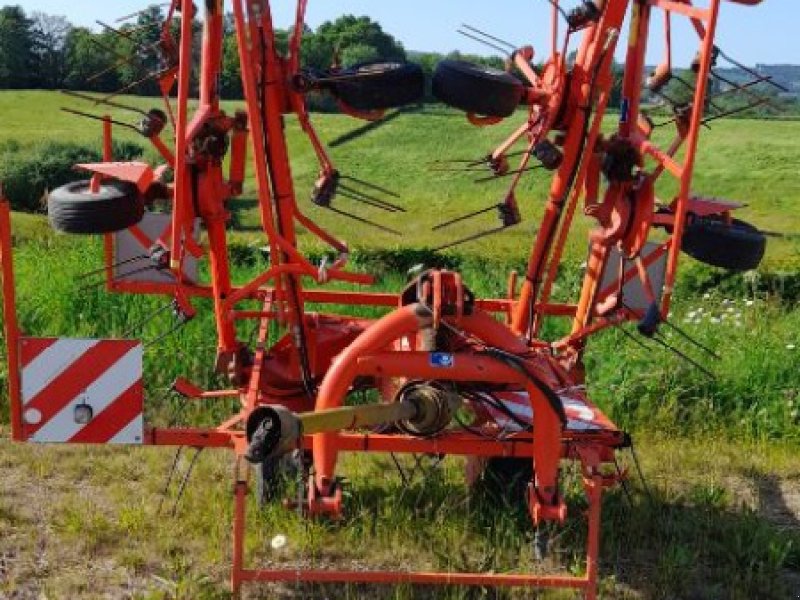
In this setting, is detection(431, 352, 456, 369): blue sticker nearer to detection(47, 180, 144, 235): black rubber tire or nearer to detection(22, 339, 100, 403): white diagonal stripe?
detection(22, 339, 100, 403): white diagonal stripe

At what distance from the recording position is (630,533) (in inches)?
207

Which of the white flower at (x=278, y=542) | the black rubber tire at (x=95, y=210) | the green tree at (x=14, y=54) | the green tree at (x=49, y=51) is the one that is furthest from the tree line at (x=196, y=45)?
the green tree at (x=14, y=54)

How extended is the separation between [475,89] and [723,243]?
143cm

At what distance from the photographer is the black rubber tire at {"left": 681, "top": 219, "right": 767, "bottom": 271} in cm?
504

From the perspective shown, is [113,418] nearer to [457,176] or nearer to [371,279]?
[371,279]

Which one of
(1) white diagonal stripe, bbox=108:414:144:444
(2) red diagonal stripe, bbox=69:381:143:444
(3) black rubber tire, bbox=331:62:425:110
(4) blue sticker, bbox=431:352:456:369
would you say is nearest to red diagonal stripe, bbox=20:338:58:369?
(2) red diagonal stripe, bbox=69:381:143:444

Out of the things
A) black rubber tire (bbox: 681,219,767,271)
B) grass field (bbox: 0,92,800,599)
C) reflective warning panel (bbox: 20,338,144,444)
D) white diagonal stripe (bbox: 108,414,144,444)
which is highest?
black rubber tire (bbox: 681,219,767,271)

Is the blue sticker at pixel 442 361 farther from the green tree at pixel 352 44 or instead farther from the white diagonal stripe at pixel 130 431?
the green tree at pixel 352 44

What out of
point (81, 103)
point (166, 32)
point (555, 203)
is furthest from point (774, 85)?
point (81, 103)

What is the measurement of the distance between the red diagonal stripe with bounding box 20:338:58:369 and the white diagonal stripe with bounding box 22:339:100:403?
0.04 feet

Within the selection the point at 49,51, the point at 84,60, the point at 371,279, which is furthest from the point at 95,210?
the point at 49,51

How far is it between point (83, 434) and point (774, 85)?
10.8ft

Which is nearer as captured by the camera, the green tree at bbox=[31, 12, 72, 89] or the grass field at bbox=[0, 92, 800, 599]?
the grass field at bbox=[0, 92, 800, 599]

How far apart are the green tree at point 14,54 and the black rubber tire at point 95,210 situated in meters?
25.9
